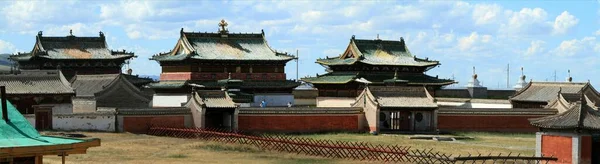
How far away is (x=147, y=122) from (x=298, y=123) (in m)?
10.1

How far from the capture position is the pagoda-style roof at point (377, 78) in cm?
7831

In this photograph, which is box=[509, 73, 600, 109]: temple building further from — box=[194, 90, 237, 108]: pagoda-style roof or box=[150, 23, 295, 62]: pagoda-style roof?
box=[194, 90, 237, 108]: pagoda-style roof

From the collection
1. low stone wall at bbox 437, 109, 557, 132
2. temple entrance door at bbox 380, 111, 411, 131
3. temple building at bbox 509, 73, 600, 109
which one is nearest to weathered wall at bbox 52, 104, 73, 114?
temple entrance door at bbox 380, 111, 411, 131

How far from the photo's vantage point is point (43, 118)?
60.0 meters

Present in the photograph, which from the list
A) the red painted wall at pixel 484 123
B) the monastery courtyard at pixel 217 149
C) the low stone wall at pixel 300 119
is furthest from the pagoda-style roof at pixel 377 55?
the monastery courtyard at pixel 217 149

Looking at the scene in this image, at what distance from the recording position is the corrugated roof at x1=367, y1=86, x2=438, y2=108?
62719 millimetres

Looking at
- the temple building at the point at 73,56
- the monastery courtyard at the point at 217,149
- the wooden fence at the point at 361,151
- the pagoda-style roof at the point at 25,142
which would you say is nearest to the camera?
the pagoda-style roof at the point at 25,142

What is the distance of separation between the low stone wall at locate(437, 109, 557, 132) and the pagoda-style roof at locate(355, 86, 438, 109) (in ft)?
5.82

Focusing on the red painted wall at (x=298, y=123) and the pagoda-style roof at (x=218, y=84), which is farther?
the pagoda-style roof at (x=218, y=84)

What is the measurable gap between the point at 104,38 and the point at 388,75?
26728 millimetres

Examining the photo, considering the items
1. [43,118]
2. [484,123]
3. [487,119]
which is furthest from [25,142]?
[487,119]

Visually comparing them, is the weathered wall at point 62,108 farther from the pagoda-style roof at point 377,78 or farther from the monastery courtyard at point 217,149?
the pagoda-style roof at point 377,78

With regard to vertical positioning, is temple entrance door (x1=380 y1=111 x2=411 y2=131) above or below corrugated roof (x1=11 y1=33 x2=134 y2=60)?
below

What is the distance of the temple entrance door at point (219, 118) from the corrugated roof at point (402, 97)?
9669 millimetres
